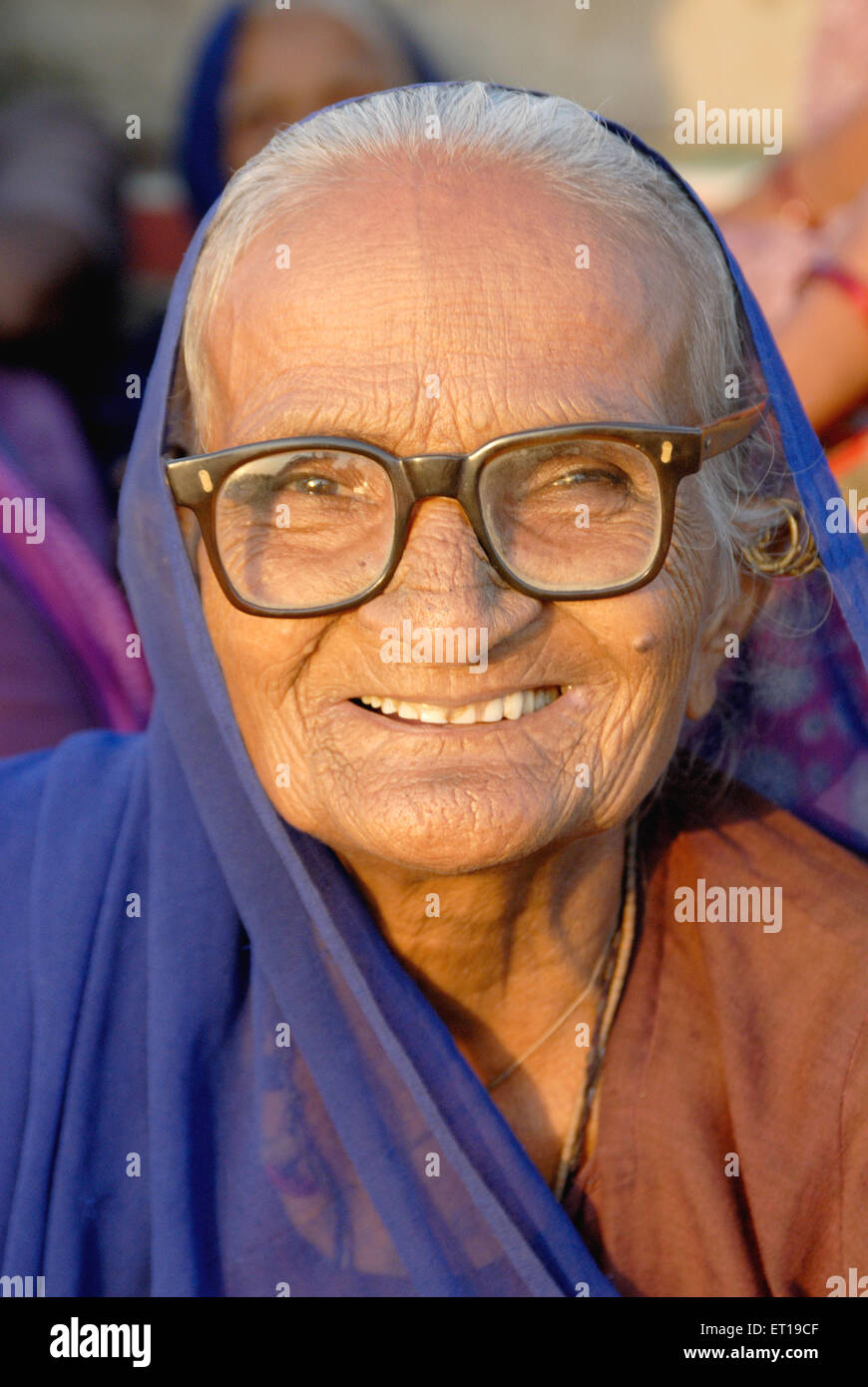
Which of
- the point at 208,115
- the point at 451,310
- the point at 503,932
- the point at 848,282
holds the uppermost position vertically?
the point at 208,115

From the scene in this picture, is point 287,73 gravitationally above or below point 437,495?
above

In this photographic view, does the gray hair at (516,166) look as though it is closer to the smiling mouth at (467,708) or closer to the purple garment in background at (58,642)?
the smiling mouth at (467,708)

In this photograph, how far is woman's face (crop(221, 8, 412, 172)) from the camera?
4.31 metres

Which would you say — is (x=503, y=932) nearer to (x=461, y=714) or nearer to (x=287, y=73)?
(x=461, y=714)

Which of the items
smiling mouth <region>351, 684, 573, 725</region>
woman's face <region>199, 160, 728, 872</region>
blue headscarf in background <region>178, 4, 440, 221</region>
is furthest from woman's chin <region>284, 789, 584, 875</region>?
blue headscarf in background <region>178, 4, 440, 221</region>

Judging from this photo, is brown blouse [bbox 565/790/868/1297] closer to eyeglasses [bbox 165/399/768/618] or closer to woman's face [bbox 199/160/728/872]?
woman's face [bbox 199/160/728/872]

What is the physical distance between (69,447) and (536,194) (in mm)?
2053

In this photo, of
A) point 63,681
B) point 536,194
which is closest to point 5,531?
point 63,681

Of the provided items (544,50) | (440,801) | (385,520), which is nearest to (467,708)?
(440,801)

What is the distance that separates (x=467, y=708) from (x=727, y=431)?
1.57 feet

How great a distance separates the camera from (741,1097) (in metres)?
1.80

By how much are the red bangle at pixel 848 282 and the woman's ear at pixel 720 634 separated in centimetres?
131

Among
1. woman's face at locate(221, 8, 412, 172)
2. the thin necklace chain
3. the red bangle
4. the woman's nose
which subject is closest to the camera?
the woman's nose

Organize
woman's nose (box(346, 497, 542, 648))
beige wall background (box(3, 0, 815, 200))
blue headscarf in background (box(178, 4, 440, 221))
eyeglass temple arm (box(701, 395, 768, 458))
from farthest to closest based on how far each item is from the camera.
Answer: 1. beige wall background (box(3, 0, 815, 200))
2. blue headscarf in background (box(178, 4, 440, 221))
3. eyeglass temple arm (box(701, 395, 768, 458))
4. woman's nose (box(346, 497, 542, 648))
